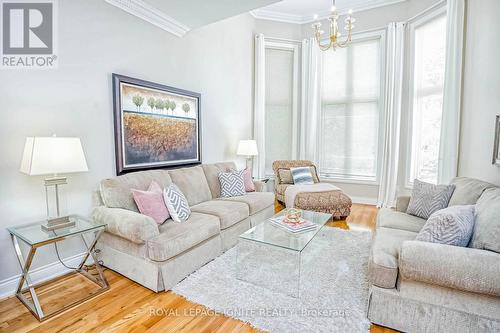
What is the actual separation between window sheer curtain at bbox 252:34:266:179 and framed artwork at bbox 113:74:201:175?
1.67 metres

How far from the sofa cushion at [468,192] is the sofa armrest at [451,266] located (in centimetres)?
96

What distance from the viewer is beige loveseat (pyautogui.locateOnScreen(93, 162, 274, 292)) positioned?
2057mm

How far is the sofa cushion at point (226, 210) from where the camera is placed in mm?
2736

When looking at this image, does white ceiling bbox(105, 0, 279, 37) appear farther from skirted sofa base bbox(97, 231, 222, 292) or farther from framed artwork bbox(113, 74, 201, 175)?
skirted sofa base bbox(97, 231, 222, 292)

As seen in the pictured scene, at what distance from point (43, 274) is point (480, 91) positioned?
15.8 feet

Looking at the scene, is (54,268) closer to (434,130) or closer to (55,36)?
(55,36)

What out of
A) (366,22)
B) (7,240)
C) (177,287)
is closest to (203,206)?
(177,287)

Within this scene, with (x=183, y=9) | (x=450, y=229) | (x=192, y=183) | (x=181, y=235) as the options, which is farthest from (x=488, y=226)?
(x=183, y=9)

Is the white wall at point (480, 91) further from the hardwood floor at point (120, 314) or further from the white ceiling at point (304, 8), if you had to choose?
the hardwood floor at point (120, 314)

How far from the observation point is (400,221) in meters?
2.49

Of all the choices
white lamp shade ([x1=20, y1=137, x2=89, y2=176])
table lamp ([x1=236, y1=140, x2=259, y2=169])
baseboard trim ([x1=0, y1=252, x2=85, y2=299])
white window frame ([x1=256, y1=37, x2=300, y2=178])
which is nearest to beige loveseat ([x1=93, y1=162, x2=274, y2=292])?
baseboard trim ([x1=0, y1=252, x2=85, y2=299])

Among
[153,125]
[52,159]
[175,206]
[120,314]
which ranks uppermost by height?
[153,125]

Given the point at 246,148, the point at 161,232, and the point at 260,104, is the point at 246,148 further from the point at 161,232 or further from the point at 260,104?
the point at 161,232

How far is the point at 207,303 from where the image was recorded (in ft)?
6.32
